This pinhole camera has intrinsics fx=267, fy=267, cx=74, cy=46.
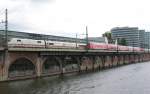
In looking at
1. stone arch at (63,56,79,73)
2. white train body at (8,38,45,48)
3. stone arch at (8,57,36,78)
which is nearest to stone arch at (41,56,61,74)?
stone arch at (63,56,79,73)

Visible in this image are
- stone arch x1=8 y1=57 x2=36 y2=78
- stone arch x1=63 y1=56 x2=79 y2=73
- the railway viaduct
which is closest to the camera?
the railway viaduct

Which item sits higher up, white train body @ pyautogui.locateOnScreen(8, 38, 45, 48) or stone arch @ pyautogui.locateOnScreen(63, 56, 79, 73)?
white train body @ pyautogui.locateOnScreen(8, 38, 45, 48)

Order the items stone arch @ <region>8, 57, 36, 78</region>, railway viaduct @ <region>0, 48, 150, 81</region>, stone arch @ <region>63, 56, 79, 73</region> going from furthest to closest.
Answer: stone arch @ <region>63, 56, 79, 73</region>
stone arch @ <region>8, 57, 36, 78</region>
railway viaduct @ <region>0, 48, 150, 81</region>

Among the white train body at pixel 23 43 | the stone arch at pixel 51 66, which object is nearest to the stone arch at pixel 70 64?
the stone arch at pixel 51 66

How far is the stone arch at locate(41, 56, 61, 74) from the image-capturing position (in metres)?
68.9

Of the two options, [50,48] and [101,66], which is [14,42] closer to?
[50,48]

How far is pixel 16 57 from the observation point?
196 feet

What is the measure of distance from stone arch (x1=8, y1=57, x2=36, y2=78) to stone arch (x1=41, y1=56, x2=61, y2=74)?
4.34 metres

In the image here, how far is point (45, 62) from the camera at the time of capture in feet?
230

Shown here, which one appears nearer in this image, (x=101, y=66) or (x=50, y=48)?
(x=50, y=48)

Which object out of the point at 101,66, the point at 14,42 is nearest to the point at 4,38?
the point at 14,42

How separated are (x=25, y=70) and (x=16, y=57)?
402cm

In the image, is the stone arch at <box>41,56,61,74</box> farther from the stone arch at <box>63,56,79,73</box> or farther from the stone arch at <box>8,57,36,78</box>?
the stone arch at <box>8,57,36,78</box>

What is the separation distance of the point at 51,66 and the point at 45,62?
2.63m
